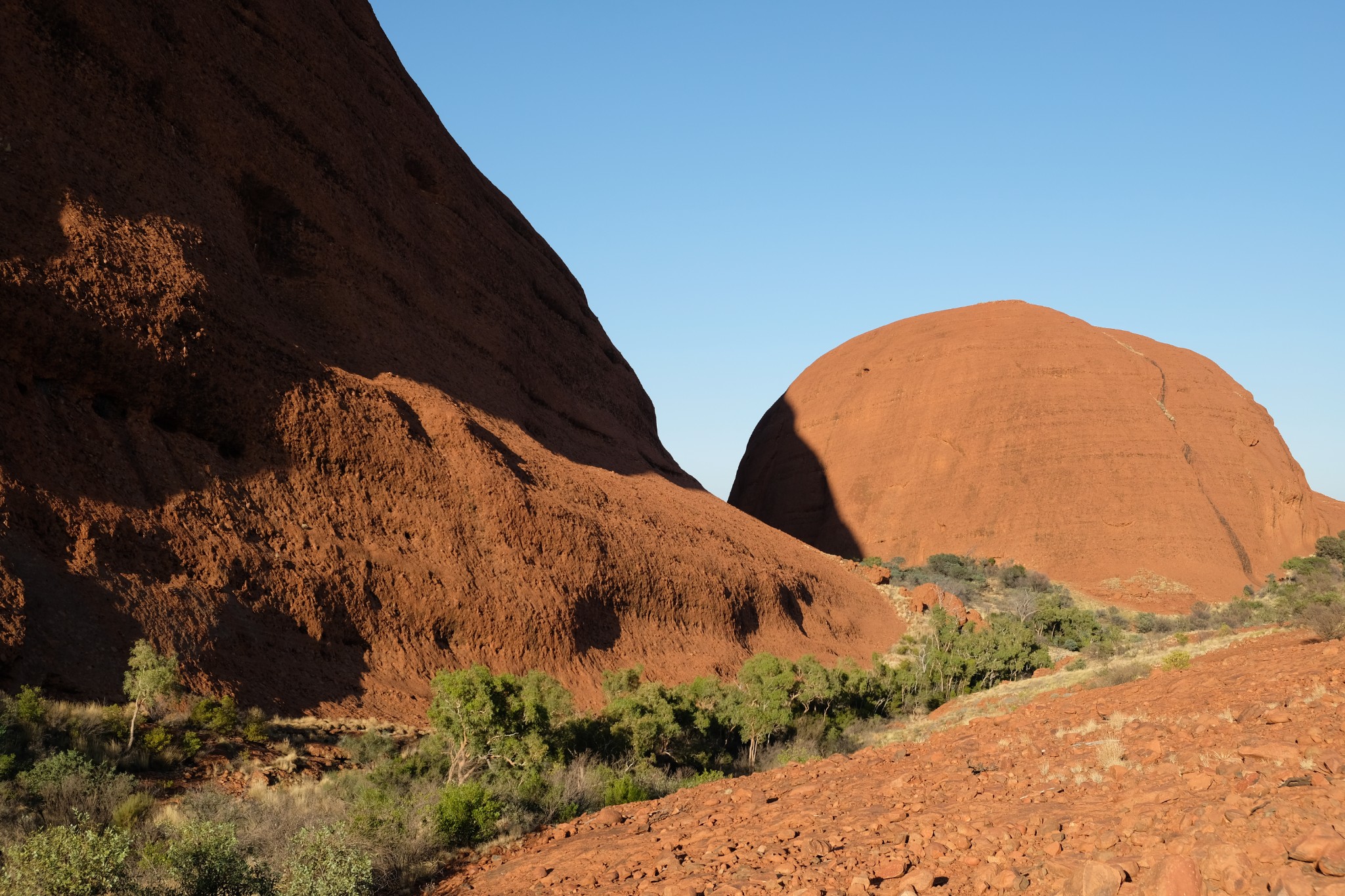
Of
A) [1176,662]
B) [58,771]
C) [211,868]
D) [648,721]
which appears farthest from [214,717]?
[1176,662]

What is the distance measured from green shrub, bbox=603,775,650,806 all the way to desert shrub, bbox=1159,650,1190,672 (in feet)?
20.4

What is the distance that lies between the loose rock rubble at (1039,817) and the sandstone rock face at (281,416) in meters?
6.87

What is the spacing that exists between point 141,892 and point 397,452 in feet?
36.4

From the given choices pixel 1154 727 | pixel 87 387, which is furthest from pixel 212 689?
pixel 1154 727

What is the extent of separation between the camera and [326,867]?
6207mm

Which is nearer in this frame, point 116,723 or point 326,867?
point 326,867

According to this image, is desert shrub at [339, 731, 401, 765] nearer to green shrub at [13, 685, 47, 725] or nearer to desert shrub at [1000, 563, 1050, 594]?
green shrub at [13, 685, 47, 725]

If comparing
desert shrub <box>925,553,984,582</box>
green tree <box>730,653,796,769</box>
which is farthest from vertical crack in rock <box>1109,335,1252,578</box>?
green tree <box>730,653,796,769</box>

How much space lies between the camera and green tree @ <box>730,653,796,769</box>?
15.1m

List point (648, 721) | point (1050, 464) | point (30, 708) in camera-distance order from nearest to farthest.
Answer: point (30, 708) < point (648, 721) < point (1050, 464)

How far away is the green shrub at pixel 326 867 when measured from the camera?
19.7 feet

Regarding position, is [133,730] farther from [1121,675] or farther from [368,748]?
[1121,675]

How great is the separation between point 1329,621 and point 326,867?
37.4 feet

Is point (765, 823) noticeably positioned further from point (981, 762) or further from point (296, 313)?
point (296, 313)
